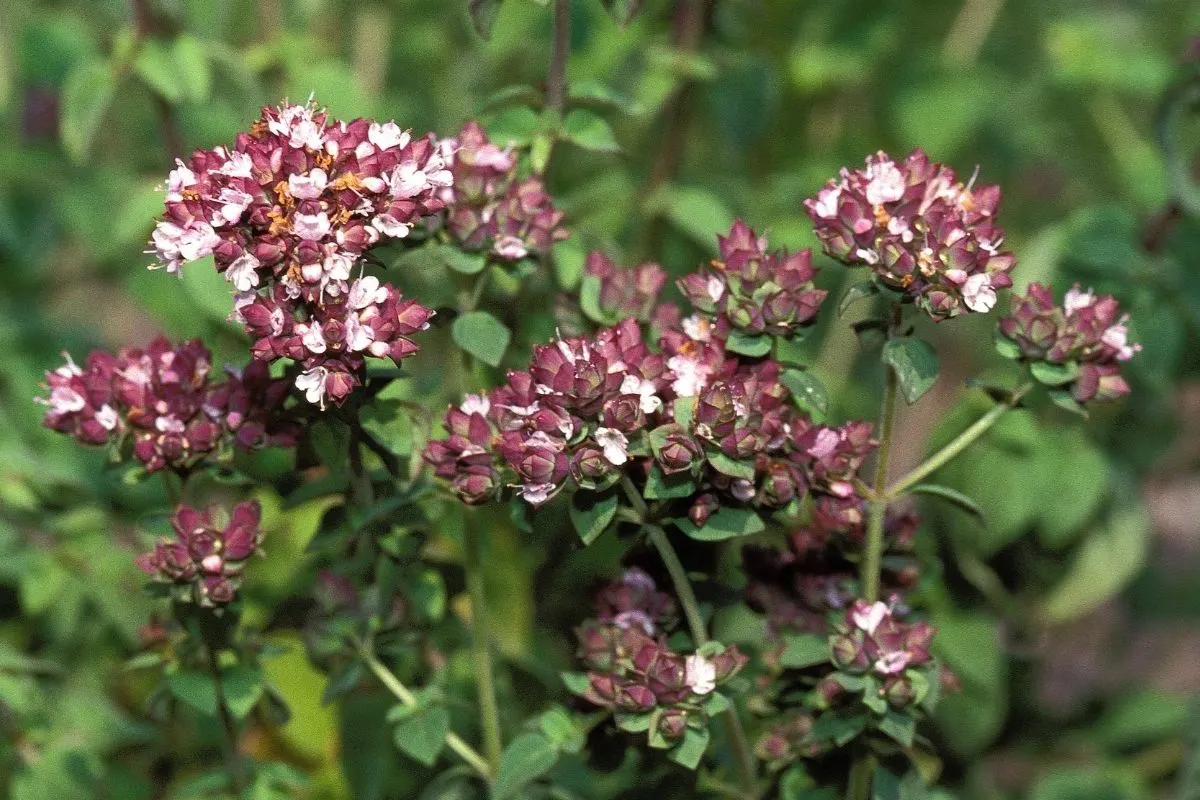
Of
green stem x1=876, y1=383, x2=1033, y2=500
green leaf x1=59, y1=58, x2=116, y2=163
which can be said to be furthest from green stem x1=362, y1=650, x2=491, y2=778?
green leaf x1=59, y1=58, x2=116, y2=163

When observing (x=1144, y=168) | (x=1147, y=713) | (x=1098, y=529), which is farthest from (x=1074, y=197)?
(x=1147, y=713)

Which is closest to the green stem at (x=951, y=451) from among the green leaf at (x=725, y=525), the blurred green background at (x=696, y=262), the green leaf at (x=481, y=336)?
the green leaf at (x=725, y=525)

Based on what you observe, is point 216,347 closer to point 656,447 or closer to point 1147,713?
point 656,447

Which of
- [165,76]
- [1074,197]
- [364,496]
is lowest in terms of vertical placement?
[364,496]

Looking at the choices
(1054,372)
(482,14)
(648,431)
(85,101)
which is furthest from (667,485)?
(85,101)

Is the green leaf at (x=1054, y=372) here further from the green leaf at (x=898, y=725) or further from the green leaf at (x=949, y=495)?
the green leaf at (x=898, y=725)

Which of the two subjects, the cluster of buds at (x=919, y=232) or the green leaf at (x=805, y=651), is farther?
the green leaf at (x=805, y=651)

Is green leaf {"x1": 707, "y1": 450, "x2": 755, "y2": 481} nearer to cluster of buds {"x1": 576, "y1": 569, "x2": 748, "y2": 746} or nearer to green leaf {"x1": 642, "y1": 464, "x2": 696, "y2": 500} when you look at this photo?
green leaf {"x1": 642, "y1": 464, "x2": 696, "y2": 500}
